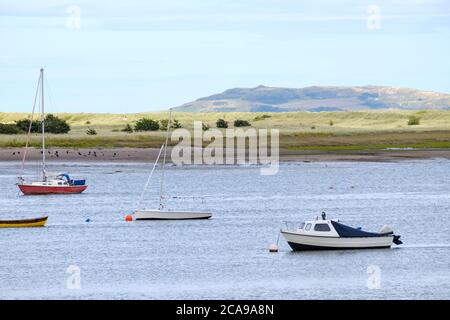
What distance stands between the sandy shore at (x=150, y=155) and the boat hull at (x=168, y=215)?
3741 centimetres

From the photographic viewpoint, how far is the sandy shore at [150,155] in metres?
84.1

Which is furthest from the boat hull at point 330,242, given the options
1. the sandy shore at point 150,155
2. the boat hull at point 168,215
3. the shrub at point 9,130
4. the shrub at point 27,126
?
the shrub at point 27,126

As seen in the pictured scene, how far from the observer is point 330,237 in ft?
107

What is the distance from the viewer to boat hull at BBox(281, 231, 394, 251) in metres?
32.7

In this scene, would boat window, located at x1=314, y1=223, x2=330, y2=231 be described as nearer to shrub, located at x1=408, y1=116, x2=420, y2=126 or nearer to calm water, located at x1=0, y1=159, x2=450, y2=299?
calm water, located at x1=0, y1=159, x2=450, y2=299

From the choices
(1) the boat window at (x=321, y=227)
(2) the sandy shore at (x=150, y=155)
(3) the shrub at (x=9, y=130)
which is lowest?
(2) the sandy shore at (x=150, y=155)

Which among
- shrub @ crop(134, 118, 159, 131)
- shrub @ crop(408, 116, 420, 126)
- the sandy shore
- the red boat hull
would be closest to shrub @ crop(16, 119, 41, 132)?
shrub @ crop(134, 118, 159, 131)

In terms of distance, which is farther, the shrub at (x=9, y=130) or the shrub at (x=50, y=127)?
the shrub at (x=50, y=127)

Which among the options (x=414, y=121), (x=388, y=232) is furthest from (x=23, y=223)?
(x=414, y=121)

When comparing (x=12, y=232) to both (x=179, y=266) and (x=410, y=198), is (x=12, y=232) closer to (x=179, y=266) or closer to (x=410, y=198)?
(x=179, y=266)

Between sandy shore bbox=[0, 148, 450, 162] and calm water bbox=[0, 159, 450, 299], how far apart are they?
44.8 ft

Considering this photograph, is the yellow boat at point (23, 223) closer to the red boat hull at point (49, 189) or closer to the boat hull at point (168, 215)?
the boat hull at point (168, 215)

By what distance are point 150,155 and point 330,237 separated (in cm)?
5397

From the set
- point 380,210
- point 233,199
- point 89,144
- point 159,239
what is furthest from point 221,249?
point 89,144
